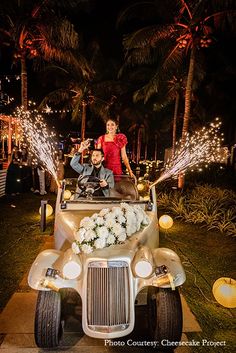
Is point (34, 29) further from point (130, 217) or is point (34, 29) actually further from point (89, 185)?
point (130, 217)

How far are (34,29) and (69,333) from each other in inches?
510

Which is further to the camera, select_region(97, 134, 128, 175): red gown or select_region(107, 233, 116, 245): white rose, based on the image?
select_region(97, 134, 128, 175): red gown

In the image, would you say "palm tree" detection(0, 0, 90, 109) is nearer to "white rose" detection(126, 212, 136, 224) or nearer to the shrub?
the shrub

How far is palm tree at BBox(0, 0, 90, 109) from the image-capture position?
1270cm

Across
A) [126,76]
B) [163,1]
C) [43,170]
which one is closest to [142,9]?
[163,1]

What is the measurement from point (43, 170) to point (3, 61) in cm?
1328

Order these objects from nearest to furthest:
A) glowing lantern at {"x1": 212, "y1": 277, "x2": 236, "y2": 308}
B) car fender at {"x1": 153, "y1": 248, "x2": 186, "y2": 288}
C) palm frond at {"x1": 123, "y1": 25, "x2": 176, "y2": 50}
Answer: car fender at {"x1": 153, "y1": 248, "x2": 186, "y2": 288} → glowing lantern at {"x1": 212, "y1": 277, "x2": 236, "y2": 308} → palm frond at {"x1": 123, "y1": 25, "x2": 176, "y2": 50}

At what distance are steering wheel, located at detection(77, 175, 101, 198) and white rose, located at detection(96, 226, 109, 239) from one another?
1.35 metres

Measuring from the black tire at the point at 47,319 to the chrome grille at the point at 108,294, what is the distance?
41 centimetres

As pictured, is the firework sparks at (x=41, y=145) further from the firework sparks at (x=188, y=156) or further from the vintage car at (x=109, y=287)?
the vintage car at (x=109, y=287)

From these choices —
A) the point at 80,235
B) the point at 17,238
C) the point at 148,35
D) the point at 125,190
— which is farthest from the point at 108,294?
the point at 148,35

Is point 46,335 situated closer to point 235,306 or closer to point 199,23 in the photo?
point 235,306

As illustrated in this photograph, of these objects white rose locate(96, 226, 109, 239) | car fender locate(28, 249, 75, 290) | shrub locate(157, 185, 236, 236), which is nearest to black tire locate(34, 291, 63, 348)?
car fender locate(28, 249, 75, 290)

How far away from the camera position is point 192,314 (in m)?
4.39
